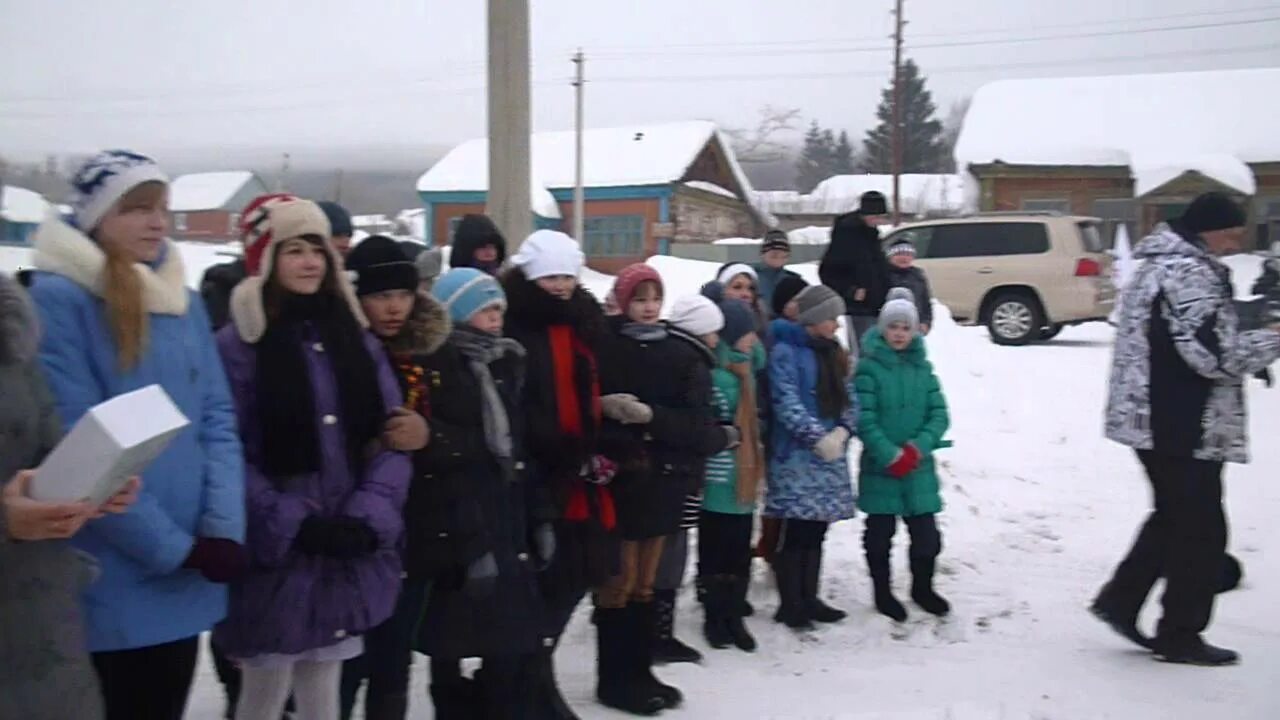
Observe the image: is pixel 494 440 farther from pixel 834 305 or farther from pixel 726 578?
pixel 834 305

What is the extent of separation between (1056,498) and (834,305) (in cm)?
320

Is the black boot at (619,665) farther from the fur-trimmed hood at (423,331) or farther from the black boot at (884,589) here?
the black boot at (884,589)

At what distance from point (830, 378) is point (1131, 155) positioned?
28.5m

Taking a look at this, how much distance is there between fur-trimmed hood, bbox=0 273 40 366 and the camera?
2.14 metres

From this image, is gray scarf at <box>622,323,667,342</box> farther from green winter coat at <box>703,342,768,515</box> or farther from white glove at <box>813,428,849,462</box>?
white glove at <box>813,428,849,462</box>

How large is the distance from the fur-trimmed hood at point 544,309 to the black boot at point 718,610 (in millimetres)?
1608

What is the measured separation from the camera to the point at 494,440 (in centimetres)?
345

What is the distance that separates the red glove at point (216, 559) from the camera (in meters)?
2.66

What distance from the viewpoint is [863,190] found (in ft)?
167

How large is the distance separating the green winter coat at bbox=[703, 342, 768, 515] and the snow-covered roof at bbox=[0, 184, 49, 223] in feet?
9.18

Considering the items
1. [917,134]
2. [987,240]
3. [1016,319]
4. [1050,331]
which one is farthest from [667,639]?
[917,134]

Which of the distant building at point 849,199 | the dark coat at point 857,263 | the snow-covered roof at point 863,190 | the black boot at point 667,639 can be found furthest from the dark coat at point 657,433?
the snow-covered roof at point 863,190

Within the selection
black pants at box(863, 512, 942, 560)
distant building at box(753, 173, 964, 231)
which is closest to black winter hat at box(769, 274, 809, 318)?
black pants at box(863, 512, 942, 560)

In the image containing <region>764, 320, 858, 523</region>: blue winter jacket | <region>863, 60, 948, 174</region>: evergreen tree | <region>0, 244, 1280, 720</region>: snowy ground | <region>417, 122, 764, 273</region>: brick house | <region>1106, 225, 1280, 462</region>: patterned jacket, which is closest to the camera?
<region>0, 244, 1280, 720</region>: snowy ground
